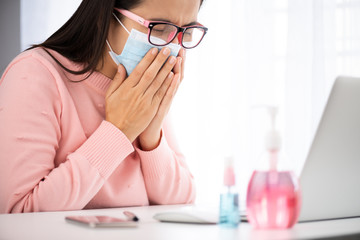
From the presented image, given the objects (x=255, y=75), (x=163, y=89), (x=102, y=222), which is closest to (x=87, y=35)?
(x=163, y=89)

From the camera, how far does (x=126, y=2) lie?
1.28 metres

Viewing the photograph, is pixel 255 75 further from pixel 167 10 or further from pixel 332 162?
pixel 332 162

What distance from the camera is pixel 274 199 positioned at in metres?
0.66

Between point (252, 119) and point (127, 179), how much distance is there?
1167 mm

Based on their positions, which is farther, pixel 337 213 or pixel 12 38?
pixel 12 38

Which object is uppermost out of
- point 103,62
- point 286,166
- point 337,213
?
point 103,62

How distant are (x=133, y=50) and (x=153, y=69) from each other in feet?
0.25

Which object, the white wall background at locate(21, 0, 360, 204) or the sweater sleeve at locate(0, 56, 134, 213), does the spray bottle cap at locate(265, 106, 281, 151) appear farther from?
the white wall background at locate(21, 0, 360, 204)

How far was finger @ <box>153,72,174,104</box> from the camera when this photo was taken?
1.29m

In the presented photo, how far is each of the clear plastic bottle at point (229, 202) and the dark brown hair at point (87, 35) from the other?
637 millimetres

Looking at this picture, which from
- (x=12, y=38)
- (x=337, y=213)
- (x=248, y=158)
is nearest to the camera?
(x=337, y=213)

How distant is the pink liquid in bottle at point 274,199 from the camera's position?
653 millimetres

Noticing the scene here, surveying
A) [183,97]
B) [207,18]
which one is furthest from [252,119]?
[207,18]

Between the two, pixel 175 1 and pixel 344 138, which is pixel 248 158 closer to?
pixel 175 1
